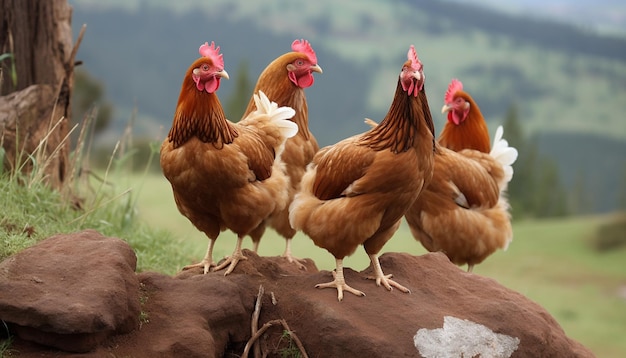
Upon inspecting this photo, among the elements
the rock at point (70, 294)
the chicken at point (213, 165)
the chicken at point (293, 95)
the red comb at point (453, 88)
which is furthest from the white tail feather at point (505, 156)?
the rock at point (70, 294)

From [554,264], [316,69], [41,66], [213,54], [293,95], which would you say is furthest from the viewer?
[554,264]

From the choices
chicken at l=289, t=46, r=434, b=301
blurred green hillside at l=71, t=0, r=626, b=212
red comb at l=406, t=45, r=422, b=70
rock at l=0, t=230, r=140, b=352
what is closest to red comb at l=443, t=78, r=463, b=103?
chicken at l=289, t=46, r=434, b=301

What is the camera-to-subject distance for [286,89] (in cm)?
551

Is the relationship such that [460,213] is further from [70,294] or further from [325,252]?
[325,252]

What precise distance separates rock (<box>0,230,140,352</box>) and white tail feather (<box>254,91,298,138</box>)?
56.9 inches

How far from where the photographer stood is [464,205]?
5668 mm

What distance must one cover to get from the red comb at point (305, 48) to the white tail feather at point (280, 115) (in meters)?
0.59

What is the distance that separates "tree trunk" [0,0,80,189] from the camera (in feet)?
21.6

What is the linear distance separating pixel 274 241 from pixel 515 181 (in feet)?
77.7

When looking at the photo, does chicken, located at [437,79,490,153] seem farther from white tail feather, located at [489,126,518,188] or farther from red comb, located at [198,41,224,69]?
Answer: red comb, located at [198,41,224,69]

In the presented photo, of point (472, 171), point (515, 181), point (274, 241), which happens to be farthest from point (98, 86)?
point (472, 171)

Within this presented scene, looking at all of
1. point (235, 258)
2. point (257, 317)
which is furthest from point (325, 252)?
point (257, 317)

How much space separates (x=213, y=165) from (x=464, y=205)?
2262 millimetres

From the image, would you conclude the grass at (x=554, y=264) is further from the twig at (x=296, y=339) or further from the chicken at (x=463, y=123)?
the twig at (x=296, y=339)
